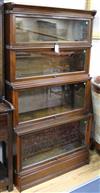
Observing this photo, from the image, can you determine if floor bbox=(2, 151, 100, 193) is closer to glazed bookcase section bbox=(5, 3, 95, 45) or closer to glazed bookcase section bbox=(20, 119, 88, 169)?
glazed bookcase section bbox=(20, 119, 88, 169)

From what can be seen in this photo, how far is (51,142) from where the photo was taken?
2641 mm

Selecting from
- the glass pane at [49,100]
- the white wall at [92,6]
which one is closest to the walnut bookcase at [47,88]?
the glass pane at [49,100]

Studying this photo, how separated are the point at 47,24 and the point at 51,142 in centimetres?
117

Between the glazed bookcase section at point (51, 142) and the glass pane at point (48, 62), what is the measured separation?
1.80 feet

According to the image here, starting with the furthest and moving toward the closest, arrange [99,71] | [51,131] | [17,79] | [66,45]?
[99,71] → [51,131] → [66,45] → [17,79]

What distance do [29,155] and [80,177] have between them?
0.57m

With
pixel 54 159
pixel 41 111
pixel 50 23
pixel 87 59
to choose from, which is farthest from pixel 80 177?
pixel 50 23

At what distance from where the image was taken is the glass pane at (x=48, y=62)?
222 centimetres

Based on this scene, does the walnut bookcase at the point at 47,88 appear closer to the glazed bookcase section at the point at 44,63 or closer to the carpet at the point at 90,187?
the glazed bookcase section at the point at 44,63

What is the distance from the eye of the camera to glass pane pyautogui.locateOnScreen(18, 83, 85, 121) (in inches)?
92.9

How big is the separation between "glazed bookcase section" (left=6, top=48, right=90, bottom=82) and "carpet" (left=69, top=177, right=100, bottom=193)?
3.58 ft

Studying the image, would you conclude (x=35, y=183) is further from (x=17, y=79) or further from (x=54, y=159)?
(x=17, y=79)

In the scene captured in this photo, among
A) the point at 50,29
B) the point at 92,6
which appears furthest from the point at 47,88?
the point at 92,6

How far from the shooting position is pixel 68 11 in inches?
90.4
